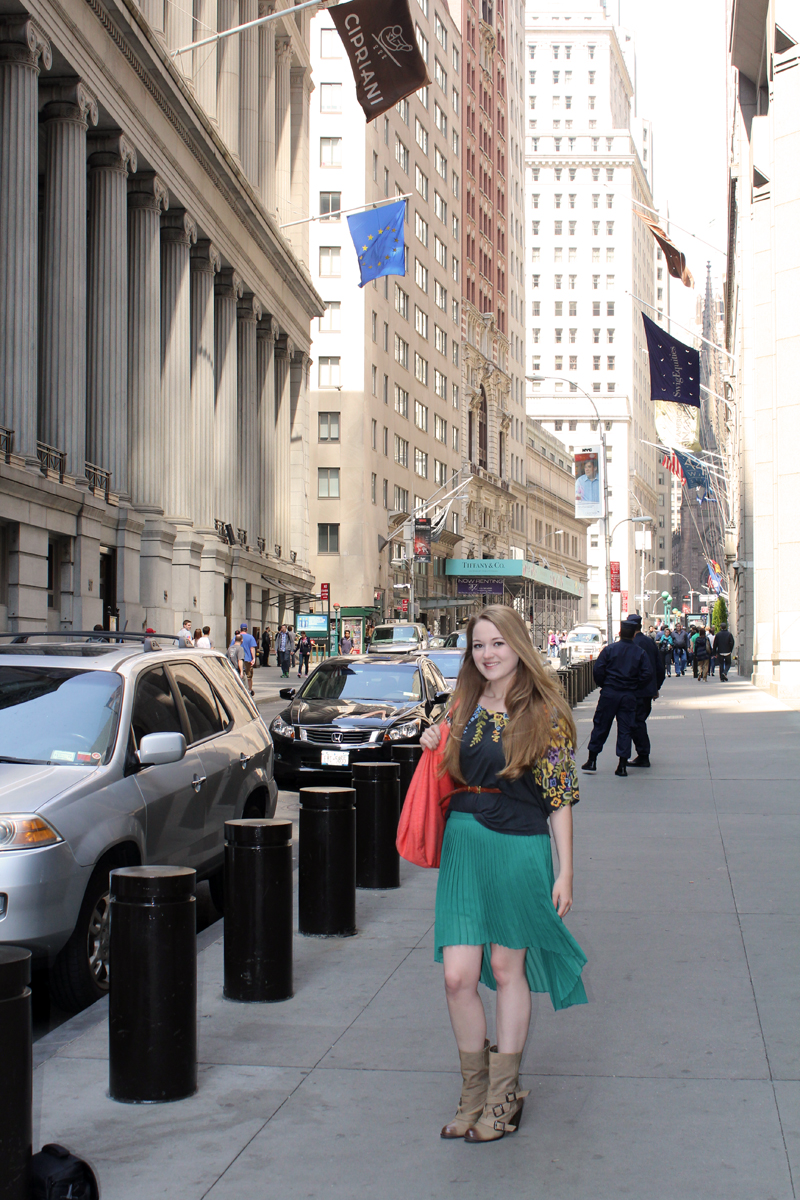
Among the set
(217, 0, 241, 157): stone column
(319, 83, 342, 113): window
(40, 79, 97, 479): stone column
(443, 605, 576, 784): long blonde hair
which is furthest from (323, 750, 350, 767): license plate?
(319, 83, 342, 113): window

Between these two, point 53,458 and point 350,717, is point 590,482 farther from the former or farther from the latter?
point 350,717

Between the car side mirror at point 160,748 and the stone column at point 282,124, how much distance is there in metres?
52.4

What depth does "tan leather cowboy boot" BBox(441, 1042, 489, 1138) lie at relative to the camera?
169 inches

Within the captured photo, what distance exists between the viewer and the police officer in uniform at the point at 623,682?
15.4 meters

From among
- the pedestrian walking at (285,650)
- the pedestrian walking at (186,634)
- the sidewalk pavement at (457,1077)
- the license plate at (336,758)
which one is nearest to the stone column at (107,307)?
the pedestrian walking at (186,634)

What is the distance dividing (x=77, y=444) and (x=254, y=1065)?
91.8 ft

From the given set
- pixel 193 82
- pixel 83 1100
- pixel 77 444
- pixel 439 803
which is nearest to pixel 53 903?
pixel 83 1100

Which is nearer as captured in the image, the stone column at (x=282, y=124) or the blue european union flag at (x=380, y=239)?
the blue european union flag at (x=380, y=239)

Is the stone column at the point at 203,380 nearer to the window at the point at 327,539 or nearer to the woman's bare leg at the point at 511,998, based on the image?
the window at the point at 327,539

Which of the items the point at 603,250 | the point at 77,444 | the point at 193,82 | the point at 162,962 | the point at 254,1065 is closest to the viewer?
the point at 162,962

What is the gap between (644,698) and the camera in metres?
15.8

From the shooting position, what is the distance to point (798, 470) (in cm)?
2416

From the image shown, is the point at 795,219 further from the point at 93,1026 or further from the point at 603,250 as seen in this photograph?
the point at 603,250

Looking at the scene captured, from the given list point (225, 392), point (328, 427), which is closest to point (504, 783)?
point (225, 392)
